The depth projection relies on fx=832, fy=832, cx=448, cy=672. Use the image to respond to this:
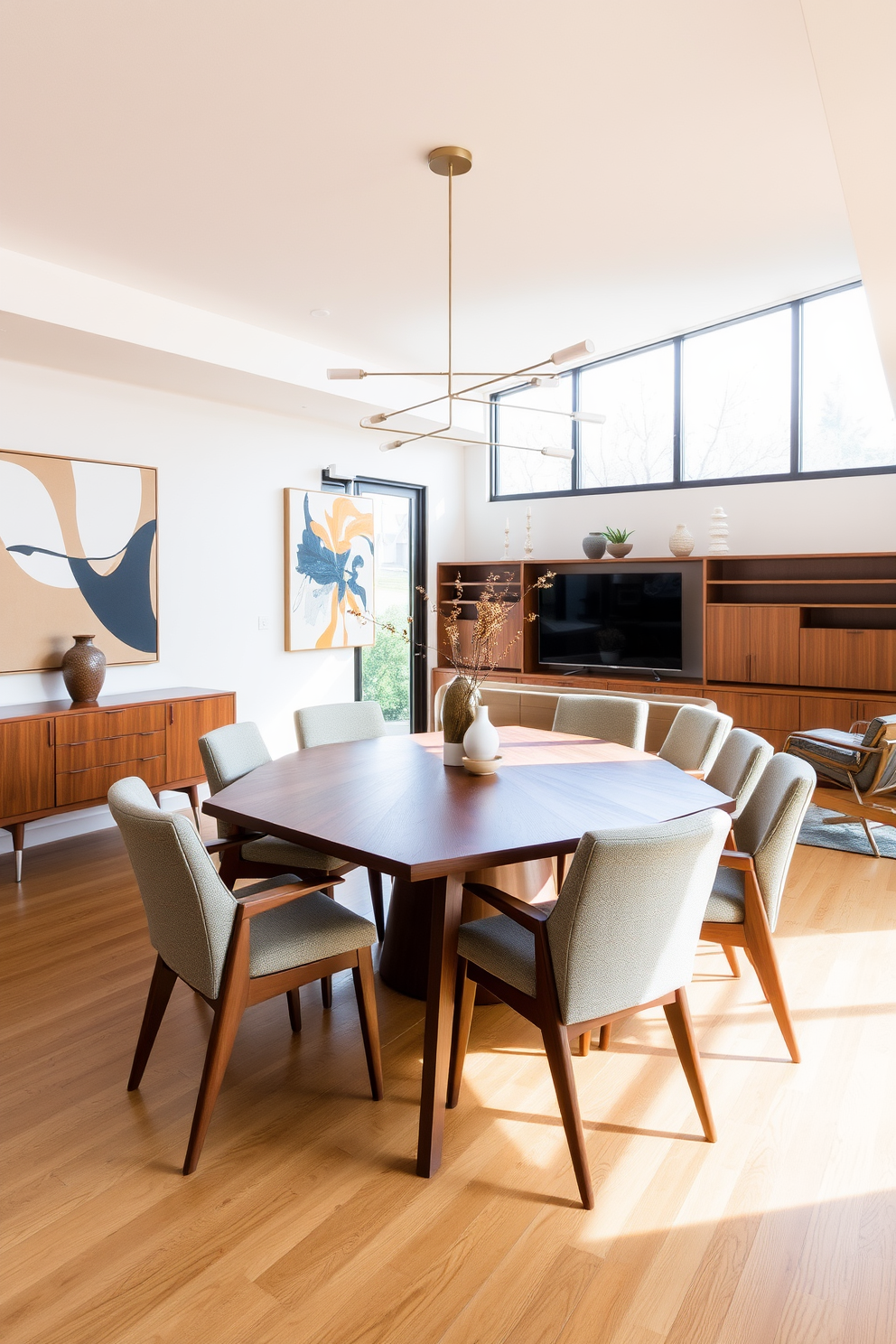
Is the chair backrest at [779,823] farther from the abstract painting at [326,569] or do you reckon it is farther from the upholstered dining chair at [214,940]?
the abstract painting at [326,569]

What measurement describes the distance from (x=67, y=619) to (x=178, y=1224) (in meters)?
3.55

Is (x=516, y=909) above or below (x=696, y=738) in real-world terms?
below

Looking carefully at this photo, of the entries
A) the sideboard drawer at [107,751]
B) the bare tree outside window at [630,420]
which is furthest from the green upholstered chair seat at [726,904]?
the bare tree outside window at [630,420]

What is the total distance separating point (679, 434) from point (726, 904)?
4817 mm

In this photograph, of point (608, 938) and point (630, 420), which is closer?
point (608, 938)

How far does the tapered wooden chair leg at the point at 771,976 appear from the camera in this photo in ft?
7.93

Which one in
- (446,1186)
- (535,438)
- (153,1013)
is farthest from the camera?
(535,438)

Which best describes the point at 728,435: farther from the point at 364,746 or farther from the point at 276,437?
the point at 364,746

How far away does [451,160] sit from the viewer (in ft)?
11.0

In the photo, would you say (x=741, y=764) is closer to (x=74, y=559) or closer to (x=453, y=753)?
(x=453, y=753)

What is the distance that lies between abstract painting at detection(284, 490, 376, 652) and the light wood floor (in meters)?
3.53

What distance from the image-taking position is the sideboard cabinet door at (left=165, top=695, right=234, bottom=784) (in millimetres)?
4656

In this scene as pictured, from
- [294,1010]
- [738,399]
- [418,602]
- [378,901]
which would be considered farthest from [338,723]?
[738,399]

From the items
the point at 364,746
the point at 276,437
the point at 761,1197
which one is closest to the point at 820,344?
the point at 276,437
